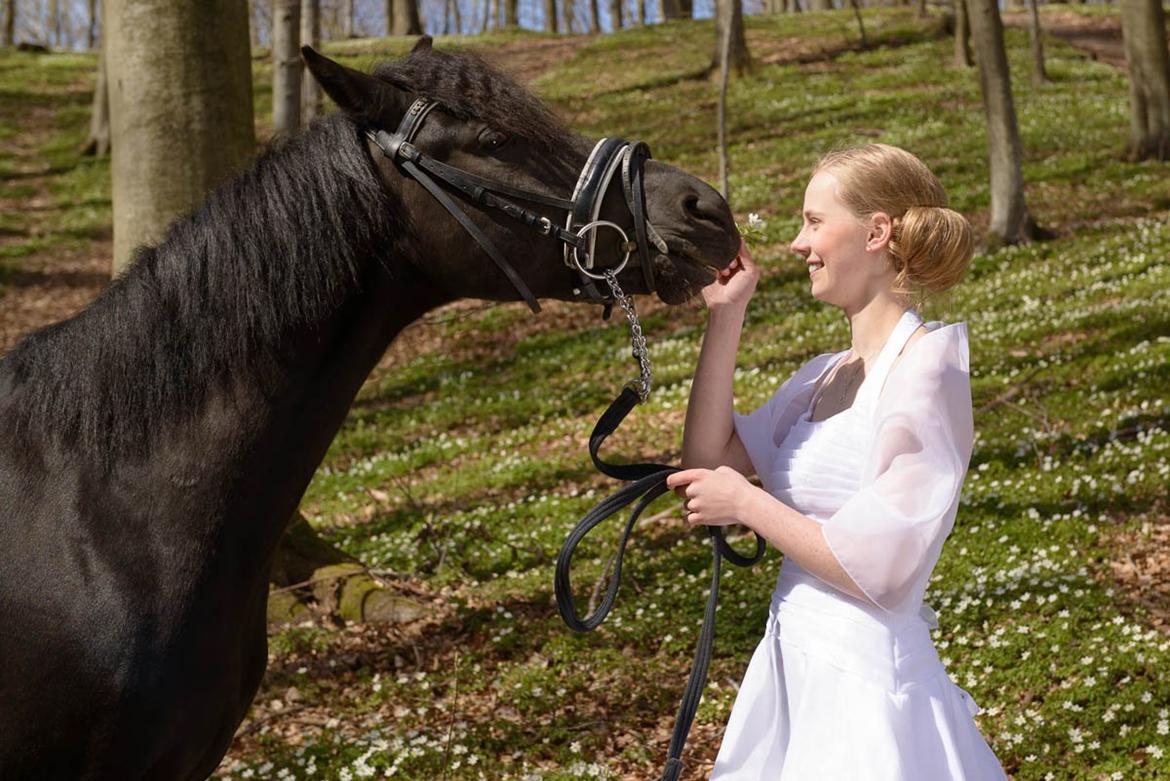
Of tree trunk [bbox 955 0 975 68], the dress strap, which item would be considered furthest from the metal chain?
tree trunk [bbox 955 0 975 68]

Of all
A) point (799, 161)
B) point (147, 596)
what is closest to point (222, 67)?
point (147, 596)

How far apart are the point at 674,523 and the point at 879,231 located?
5.77 m

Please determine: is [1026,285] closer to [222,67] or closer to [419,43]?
[222,67]

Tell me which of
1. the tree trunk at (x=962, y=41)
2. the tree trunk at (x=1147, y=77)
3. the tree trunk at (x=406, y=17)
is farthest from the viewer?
the tree trunk at (x=406, y=17)

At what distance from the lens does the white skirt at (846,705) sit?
2.91 metres

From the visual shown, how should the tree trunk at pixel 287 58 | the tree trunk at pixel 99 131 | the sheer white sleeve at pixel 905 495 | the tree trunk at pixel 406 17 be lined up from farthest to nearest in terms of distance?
the tree trunk at pixel 406 17, the tree trunk at pixel 99 131, the tree trunk at pixel 287 58, the sheer white sleeve at pixel 905 495

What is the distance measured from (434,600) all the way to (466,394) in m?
5.83

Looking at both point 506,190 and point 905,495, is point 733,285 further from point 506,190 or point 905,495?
point 905,495

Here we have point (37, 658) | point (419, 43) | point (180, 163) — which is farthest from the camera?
point (180, 163)

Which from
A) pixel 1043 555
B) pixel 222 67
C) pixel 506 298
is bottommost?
pixel 1043 555

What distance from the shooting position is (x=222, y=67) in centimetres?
656

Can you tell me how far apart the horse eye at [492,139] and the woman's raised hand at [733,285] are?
0.75m

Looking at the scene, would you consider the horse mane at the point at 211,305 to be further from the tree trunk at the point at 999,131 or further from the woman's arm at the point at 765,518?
the tree trunk at the point at 999,131

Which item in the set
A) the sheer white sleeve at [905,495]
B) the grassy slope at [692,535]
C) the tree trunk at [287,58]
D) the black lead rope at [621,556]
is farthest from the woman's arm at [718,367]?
the tree trunk at [287,58]
